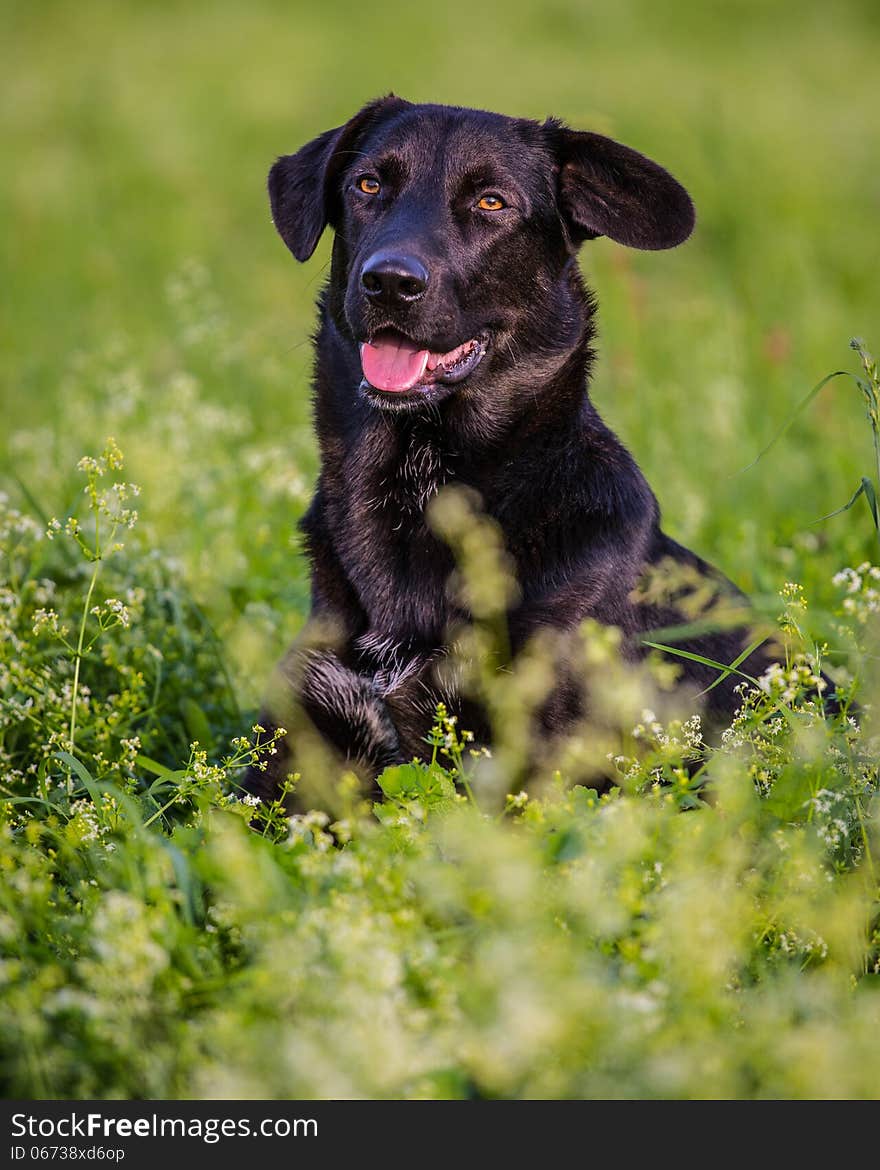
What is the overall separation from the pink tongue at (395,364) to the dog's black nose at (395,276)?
0.18m

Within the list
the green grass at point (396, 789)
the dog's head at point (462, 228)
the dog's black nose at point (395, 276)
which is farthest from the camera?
the dog's head at point (462, 228)

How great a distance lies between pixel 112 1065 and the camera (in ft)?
6.89

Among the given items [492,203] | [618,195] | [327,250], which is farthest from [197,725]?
[618,195]

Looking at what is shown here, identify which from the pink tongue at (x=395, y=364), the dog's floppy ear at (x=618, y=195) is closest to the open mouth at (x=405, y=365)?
the pink tongue at (x=395, y=364)

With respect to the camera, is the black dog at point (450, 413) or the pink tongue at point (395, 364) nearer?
the black dog at point (450, 413)

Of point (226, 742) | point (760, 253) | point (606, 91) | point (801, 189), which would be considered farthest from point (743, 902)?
point (606, 91)

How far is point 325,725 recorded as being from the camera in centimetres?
338

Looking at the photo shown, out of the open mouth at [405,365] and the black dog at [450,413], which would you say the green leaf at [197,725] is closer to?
the black dog at [450,413]

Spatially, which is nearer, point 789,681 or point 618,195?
point 789,681

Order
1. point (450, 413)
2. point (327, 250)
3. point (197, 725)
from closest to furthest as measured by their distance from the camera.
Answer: point (450, 413)
point (197, 725)
point (327, 250)

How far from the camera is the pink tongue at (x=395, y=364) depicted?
3.47 metres

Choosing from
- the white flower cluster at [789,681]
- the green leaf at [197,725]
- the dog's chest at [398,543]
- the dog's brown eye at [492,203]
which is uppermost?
the dog's brown eye at [492,203]

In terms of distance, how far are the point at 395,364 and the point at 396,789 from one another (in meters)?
1.22

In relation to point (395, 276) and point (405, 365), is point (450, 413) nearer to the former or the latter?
point (405, 365)
